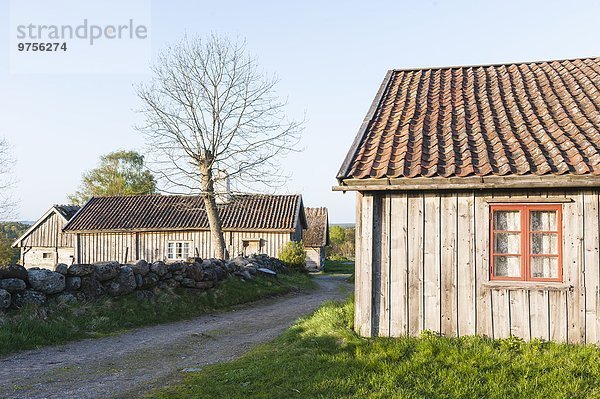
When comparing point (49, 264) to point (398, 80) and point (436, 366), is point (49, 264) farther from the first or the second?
point (436, 366)

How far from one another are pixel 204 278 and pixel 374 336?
26.0 feet

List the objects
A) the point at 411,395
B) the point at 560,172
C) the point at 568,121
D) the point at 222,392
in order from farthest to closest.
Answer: the point at 568,121
the point at 560,172
the point at 222,392
the point at 411,395

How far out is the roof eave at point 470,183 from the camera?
24.0ft

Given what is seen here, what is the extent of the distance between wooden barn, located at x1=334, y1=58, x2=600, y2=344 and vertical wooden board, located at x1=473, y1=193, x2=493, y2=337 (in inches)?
0.6

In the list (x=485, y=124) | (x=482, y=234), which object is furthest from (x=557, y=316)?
(x=485, y=124)

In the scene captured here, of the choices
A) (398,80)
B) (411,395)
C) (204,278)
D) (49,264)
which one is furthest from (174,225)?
(411,395)

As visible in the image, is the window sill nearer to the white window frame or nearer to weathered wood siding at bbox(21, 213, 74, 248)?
the white window frame

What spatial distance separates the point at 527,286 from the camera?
777cm

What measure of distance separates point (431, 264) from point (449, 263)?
268 mm

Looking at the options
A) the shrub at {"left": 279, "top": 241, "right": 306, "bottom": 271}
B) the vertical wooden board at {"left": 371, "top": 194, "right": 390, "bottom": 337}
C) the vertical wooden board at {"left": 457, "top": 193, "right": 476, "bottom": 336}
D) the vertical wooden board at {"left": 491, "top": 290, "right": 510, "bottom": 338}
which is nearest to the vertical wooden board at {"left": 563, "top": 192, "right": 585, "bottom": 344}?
the vertical wooden board at {"left": 491, "top": 290, "right": 510, "bottom": 338}

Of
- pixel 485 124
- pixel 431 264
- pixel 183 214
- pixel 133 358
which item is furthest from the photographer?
pixel 183 214

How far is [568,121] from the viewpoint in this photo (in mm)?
9016

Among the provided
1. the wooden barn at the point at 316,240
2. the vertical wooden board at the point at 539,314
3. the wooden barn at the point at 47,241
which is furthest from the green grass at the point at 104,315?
the wooden barn at the point at 47,241

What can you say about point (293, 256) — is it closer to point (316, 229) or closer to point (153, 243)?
point (153, 243)
